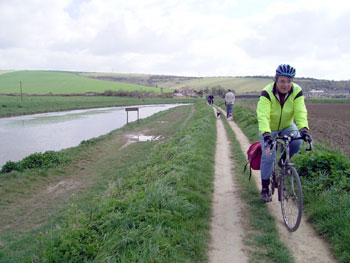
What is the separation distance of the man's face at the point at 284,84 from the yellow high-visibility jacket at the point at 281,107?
0.07 meters

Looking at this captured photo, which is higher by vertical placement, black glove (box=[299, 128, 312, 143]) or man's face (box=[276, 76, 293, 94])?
man's face (box=[276, 76, 293, 94])

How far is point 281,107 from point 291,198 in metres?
1.36

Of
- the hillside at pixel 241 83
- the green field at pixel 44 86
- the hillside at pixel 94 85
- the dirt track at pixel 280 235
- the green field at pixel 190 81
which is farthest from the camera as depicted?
the green field at pixel 190 81

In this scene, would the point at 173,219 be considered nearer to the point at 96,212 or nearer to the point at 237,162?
the point at 96,212

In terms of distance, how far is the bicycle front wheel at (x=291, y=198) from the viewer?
13.9 ft

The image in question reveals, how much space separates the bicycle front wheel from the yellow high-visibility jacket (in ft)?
2.42

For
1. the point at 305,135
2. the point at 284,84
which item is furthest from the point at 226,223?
the point at 284,84

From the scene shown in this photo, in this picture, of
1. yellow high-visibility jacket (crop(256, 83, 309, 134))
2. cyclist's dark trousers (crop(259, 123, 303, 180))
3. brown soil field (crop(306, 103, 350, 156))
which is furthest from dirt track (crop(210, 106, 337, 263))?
brown soil field (crop(306, 103, 350, 156))

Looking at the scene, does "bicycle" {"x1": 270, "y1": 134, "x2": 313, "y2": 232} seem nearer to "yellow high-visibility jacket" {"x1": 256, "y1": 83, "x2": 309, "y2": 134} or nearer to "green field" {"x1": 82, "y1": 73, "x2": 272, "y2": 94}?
"yellow high-visibility jacket" {"x1": 256, "y1": 83, "x2": 309, "y2": 134}

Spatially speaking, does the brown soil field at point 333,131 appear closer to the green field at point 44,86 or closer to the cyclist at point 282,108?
the cyclist at point 282,108

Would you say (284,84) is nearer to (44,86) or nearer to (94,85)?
(44,86)

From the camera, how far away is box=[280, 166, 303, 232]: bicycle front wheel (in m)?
4.23

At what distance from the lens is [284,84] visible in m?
4.52

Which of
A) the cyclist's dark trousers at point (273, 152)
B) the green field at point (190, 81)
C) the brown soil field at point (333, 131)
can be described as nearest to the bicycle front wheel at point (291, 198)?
the cyclist's dark trousers at point (273, 152)
